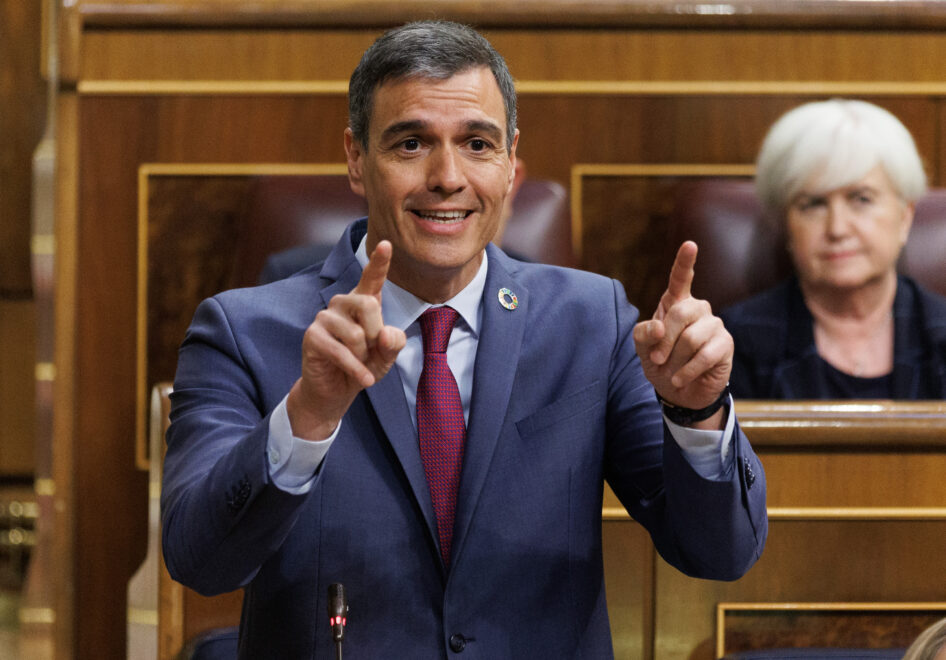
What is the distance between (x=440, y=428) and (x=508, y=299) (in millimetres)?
67

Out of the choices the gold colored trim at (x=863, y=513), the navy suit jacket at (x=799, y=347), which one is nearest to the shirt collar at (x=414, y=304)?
the gold colored trim at (x=863, y=513)

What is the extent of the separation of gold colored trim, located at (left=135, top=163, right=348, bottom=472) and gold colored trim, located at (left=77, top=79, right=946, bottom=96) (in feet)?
0.19

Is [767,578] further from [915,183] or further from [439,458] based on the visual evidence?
[915,183]

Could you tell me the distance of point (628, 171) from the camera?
1.01 m

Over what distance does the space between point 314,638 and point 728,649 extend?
248 millimetres

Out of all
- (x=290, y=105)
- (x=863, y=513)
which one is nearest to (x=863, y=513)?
(x=863, y=513)

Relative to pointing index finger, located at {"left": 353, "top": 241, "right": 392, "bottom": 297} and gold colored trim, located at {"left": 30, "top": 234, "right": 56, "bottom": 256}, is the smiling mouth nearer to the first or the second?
pointing index finger, located at {"left": 353, "top": 241, "right": 392, "bottom": 297}

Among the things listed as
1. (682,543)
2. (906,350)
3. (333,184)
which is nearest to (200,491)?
(682,543)

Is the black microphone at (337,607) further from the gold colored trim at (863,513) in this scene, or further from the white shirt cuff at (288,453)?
the gold colored trim at (863,513)

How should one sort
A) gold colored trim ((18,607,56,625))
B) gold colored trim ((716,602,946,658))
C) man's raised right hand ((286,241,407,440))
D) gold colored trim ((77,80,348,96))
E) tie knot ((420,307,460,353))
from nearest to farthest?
man's raised right hand ((286,241,407,440)), tie knot ((420,307,460,353)), gold colored trim ((716,602,946,658)), gold colored trim ((18,607,56,625)), gold colored trim ((77,80,348,96))

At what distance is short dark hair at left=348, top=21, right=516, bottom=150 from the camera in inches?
18.9

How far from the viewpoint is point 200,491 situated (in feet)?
1.44

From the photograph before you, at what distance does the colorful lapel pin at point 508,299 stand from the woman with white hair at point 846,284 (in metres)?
0.43

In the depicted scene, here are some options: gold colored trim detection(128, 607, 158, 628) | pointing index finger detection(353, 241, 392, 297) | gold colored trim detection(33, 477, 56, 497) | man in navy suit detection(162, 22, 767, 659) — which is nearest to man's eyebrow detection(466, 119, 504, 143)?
man in navy suit detection(162, 22, 767, 659)
